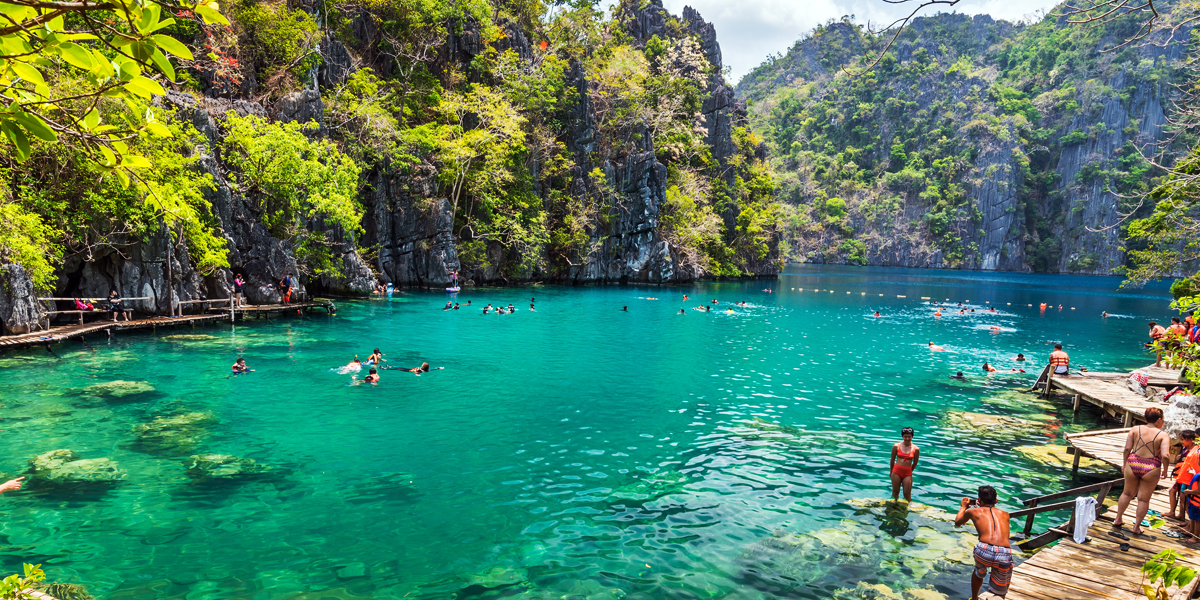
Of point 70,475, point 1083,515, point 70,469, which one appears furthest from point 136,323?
point 1083,515

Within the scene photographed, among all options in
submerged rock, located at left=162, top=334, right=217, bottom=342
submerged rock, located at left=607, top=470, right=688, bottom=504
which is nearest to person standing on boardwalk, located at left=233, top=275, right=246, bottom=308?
submerged rock, located at left=162, top=334, right=217, bottom=342

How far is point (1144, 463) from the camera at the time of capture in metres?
9.50

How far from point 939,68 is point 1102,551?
16200cm

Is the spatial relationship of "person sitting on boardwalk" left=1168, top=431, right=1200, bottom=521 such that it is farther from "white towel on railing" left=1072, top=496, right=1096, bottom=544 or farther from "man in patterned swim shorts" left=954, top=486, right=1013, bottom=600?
"man in patterned swim shorts" left=954, top=486, right=1013, bottom=600

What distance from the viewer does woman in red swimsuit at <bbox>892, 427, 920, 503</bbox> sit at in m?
11.9

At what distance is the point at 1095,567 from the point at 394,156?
48.5 m

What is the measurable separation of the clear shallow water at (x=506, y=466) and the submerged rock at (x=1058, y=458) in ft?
2.30

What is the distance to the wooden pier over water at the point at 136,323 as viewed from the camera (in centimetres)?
2198

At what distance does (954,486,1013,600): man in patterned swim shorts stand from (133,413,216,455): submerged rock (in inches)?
606

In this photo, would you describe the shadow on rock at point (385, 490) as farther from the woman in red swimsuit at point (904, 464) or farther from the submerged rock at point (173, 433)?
the woman in red swimsuit at point (904, 464)

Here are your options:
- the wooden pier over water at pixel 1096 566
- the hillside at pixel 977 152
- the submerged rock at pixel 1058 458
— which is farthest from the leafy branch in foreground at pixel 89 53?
the hillside at pixel 977 152

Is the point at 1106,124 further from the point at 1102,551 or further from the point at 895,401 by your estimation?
the point at 1102,551

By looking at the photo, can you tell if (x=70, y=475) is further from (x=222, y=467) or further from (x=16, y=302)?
(x=16, y=302)

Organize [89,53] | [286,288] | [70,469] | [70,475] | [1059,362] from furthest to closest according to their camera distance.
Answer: [286,288] → [1059,362] → [70,469] → [70,475] → [89,53]
